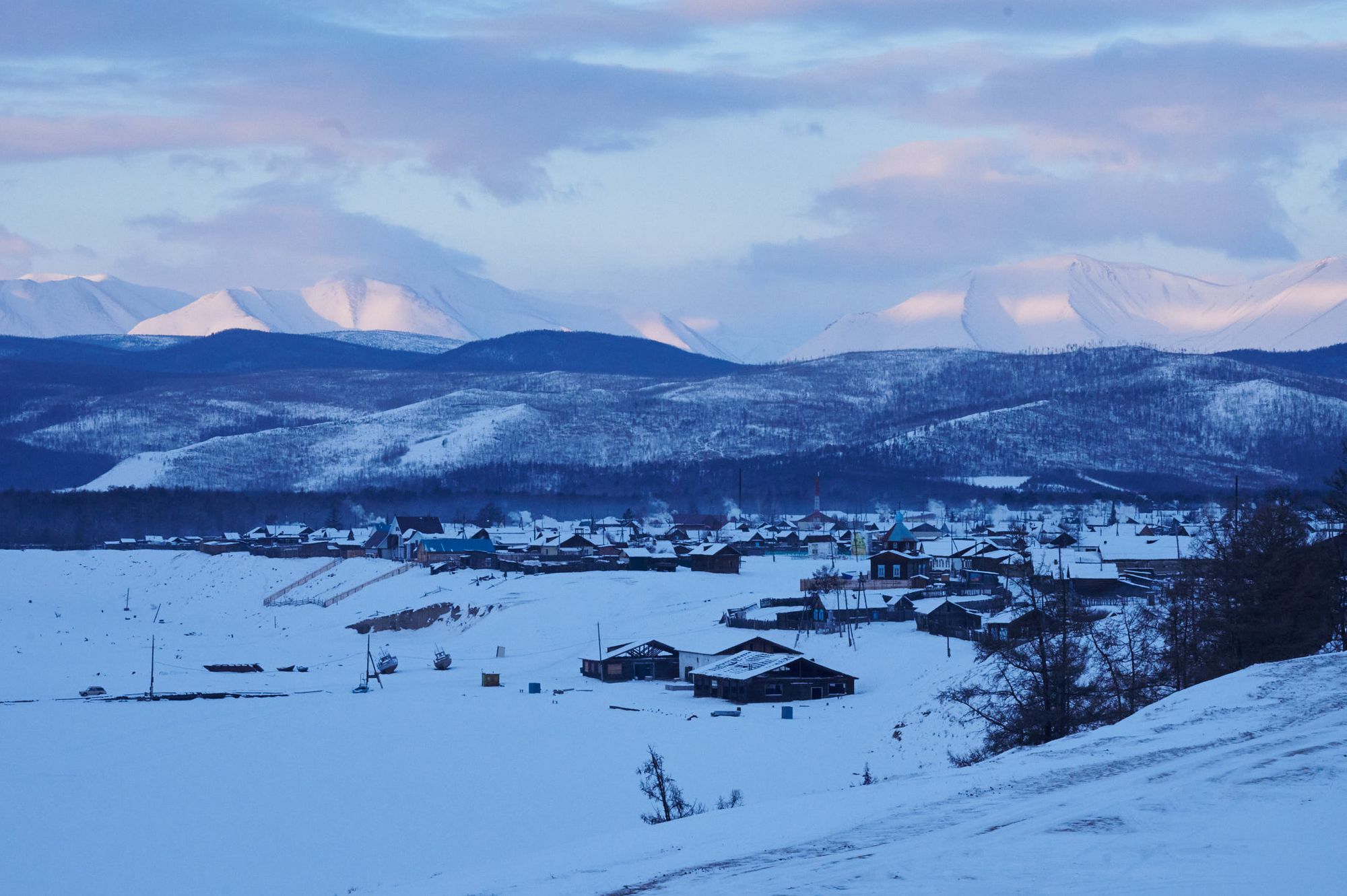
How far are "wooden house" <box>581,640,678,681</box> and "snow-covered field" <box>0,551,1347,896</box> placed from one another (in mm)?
877

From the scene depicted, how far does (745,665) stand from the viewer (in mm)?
44031

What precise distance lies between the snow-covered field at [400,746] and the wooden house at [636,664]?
1014mm

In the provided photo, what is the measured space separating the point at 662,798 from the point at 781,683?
20.5 m

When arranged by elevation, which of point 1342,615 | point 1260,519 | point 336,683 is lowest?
point 336,683

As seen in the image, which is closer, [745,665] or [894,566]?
[745,665]

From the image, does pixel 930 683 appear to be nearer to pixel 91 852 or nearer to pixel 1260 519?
pixel 1260 519

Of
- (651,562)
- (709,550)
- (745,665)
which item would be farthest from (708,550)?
(745,665)

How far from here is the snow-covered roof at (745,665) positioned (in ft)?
140

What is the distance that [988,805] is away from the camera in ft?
50.2

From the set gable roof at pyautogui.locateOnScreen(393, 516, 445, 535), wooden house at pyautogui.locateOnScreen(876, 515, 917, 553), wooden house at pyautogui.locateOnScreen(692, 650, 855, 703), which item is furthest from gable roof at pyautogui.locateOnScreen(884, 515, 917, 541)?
wooden house at pyautogui.locateOnScreen(692, 650, 855, 703)

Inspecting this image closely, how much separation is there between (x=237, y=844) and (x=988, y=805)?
1482 centimetres

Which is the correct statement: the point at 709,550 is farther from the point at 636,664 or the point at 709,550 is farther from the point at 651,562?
the point at 636,664

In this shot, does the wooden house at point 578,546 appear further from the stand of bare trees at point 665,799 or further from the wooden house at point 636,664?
the stand of bare trees at point 665,799

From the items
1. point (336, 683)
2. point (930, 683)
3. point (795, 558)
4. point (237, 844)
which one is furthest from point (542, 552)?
point (237, 844)
